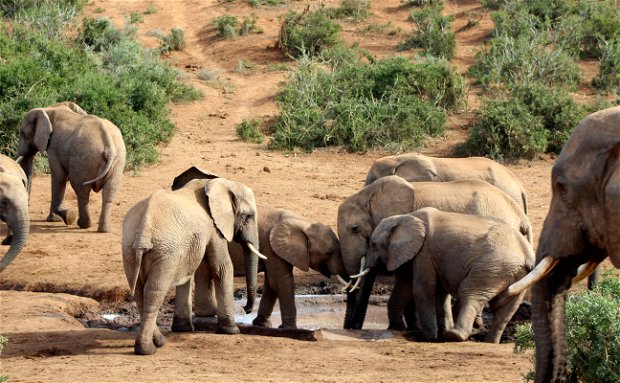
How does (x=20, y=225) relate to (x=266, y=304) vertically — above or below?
above

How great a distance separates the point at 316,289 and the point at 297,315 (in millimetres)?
662

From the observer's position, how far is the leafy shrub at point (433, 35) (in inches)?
888

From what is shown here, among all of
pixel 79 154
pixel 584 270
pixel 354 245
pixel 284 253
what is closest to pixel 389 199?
pixel 354 245

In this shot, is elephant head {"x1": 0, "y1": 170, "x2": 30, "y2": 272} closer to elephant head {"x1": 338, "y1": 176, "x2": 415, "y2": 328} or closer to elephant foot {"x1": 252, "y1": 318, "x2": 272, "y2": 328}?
elephant foot {"x1": 252, "y1": 318, "x2": 272, "y2": 328}

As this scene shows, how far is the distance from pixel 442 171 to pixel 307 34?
39.9ft

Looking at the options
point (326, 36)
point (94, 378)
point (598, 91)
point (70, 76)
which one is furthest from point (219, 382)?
point (326, 36)

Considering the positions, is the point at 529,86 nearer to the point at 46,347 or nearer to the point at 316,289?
the point at 316,289

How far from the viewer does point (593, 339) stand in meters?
6.04

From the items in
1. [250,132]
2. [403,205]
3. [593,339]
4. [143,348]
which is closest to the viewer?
[593,339]

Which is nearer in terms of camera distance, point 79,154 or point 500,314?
point 500,314

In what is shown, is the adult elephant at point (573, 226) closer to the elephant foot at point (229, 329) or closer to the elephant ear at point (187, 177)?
the elephant foot at point (229, 329)

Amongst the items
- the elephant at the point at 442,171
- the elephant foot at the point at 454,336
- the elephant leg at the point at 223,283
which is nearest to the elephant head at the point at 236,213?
the elephant leg at the point at 223,283

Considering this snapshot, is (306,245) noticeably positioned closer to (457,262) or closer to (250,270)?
(250,270)

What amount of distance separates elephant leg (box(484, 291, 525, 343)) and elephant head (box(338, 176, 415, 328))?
52.8 inches
